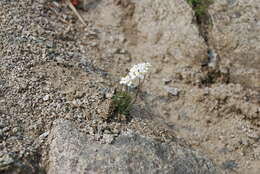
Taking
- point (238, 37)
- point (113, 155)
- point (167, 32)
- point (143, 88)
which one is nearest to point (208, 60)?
point (238, 37)

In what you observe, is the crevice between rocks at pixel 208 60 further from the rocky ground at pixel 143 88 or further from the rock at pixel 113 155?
the rock at pixel 113 155

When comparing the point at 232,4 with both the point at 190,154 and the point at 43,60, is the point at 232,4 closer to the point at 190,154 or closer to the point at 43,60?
the point at 190,154

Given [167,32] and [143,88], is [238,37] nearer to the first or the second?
[167,32]

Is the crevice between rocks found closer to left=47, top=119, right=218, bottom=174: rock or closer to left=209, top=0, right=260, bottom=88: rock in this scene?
left=209, top=0, right=260, bottom=88: rock

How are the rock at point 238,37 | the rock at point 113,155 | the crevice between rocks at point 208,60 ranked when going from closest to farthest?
the rock at point 113,155, the rock at point 238,37, the crevice between rocks at point 208,60

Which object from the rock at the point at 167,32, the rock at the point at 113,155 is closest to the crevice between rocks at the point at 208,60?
the rock at the point at 167,32

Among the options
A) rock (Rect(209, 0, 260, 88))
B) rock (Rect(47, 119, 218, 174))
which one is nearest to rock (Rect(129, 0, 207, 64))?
rock (Rect(209, 0, 260, 88))
